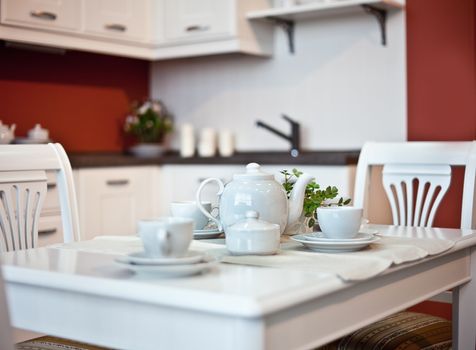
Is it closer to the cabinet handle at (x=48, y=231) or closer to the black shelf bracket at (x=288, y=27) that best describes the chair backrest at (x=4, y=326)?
the cabinet handle at (x=48, y=231)

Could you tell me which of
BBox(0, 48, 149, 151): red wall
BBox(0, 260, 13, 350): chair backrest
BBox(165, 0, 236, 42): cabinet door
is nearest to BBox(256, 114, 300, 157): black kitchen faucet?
BBox(165, 0, 236, 42): cabinet door

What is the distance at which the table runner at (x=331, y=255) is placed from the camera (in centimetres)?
138

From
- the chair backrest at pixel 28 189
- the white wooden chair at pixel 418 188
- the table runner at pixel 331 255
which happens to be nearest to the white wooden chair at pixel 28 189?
the chair backrest at pixel 28 189

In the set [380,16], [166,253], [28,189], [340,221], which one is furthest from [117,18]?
[166,253]

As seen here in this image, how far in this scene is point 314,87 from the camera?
400 cm

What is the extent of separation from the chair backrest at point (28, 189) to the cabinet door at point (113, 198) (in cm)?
142

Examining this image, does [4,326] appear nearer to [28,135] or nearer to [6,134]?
[6,134]

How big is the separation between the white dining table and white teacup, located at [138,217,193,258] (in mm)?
61

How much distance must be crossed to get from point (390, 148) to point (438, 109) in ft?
4.26

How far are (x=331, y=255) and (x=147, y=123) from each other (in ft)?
9.58

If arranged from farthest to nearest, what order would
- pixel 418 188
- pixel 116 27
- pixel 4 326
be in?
pixel 116 27 → pixel 418 188 → pixel 4 326

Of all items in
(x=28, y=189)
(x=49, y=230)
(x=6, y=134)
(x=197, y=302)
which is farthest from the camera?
(x=6, y=134)

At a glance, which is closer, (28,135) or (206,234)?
(206,234)

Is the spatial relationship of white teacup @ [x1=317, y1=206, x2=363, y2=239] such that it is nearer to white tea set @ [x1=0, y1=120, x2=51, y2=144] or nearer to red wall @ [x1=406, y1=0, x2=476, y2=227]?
red wall @ [x1=406, y1=0, x2=476, y2=227]
